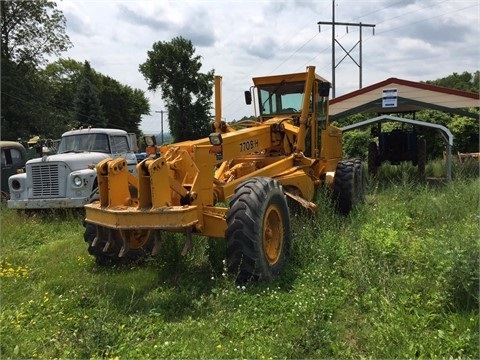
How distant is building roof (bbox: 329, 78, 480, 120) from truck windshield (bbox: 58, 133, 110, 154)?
23.9 feet

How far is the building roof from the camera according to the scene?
13.9 metres

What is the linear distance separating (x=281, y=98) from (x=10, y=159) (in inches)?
385

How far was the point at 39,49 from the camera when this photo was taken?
29203mm

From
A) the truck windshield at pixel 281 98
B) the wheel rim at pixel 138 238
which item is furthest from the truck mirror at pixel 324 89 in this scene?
the wheel rim at pixel 138 238

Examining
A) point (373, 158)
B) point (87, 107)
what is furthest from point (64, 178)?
point (87, 107)

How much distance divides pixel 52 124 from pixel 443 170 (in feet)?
75.4

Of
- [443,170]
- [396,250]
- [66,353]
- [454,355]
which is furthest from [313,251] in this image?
[443,170]

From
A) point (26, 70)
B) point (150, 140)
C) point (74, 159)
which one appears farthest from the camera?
point (26, 70)

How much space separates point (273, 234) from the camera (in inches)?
229

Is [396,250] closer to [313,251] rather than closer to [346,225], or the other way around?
[313,251]

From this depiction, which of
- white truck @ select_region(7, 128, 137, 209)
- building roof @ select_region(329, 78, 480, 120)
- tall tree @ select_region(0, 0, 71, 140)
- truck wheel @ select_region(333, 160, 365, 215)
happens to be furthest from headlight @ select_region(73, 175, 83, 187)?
tall tree @ select_region(0, 0, 71, 140)

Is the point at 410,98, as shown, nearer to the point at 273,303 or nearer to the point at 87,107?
the point at 273,303

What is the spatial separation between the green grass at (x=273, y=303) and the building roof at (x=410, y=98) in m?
8.30

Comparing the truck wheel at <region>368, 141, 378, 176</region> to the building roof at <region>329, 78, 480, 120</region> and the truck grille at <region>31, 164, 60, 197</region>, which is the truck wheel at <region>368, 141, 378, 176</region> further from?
the truck grille at <region>31, 164, 60, 197</region>
